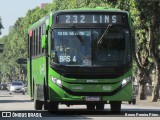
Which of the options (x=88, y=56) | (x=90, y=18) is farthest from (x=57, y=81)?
(x=90, y=18)

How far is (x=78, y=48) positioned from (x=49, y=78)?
132cm

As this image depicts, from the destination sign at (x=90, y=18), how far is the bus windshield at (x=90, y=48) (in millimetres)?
325

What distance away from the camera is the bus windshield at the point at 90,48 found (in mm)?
22453

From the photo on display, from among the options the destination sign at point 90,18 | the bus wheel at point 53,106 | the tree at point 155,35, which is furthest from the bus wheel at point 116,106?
the tree at point 155,35

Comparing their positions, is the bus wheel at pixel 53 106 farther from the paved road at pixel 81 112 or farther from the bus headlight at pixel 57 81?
the bus headlight at pixel 57 81

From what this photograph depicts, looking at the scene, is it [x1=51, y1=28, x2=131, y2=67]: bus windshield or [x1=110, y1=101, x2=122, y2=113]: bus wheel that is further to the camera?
[x1=110, y1=101, x2=122, y2=113]: bus wheel

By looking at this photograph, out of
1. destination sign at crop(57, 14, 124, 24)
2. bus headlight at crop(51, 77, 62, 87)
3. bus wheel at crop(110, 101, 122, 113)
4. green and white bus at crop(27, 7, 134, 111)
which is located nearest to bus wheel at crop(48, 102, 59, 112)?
green and white bus at crop(27, 7, 134, 111)

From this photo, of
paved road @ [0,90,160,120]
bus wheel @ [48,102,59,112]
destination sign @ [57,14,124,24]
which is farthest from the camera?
bus wheel @ [48,102,59,112]

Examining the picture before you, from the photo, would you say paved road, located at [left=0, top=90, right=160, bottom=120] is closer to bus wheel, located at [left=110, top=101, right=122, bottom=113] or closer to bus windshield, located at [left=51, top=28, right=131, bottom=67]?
bus wheel, located at [left=110, top=101, right=122, bottom=113]

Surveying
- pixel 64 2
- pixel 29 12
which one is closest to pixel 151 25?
pixel 64 2

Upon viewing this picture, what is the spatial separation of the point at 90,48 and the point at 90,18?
1020 mm

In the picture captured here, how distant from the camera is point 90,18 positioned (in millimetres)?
22891

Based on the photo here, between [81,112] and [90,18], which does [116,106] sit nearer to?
[81,112]

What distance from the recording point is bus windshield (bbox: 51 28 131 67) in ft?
73.7
